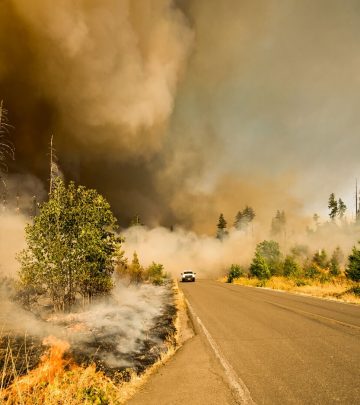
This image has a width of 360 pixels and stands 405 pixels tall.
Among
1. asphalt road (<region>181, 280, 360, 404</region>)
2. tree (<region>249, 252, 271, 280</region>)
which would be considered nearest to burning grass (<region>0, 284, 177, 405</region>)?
asphalt road (<region>181, 280, 360, 404</region>)

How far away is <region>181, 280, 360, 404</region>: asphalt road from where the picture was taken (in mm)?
5281

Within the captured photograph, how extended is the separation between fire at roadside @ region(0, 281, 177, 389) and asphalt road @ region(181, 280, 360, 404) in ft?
6.43

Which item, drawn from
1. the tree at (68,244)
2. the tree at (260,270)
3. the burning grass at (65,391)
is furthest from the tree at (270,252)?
the burning grass at (65,391)

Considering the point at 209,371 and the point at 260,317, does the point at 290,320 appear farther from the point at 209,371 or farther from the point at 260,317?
the point at 209,371

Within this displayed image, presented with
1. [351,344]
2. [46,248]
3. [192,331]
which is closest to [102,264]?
[46,248]

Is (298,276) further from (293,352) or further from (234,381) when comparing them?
(234,381)

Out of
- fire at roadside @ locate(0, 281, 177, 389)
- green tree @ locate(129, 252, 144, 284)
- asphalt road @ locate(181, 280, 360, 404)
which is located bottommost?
fire at roadside @ locate(0, 281, 177, 389)

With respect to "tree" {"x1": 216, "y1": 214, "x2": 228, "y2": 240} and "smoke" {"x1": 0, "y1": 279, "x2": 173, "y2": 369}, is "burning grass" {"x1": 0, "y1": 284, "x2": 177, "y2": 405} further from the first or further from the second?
"tree" {"x1": 216, "y1": 214, "x2": 228, "y2": 240}

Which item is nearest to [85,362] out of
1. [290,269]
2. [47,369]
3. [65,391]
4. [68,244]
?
[47,369]

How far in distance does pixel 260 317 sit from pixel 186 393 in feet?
26.9

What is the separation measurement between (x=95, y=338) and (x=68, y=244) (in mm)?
6337

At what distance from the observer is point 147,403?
524cm

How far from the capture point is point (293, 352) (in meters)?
7.65

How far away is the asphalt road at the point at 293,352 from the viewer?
208 inches
